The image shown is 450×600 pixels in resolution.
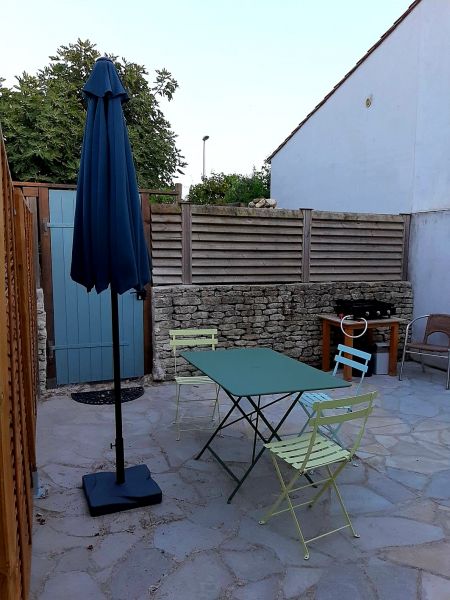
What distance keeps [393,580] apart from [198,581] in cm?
103

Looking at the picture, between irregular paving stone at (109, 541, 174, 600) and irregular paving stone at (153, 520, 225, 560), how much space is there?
7cm

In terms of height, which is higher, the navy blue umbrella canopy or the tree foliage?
the tree foliage

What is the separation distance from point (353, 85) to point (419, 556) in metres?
8.21

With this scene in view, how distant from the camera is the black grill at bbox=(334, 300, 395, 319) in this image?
6406 mm

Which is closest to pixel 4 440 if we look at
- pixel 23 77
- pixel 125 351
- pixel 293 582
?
pixel 293 582

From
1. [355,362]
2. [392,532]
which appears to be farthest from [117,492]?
[355,362]

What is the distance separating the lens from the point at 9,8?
7.19 metres

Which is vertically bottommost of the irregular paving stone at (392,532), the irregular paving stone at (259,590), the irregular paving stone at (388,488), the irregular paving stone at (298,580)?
the irregular paving stone at (388,488)

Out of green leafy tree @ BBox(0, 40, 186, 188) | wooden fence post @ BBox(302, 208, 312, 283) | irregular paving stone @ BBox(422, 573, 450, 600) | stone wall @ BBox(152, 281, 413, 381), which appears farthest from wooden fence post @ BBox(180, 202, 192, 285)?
irregular paving stone @ BBox(422, 573, 450, 600)

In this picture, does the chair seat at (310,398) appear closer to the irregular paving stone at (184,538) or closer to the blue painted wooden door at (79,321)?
the irregular paving stone at (184,538)

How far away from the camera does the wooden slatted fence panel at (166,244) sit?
592 cm

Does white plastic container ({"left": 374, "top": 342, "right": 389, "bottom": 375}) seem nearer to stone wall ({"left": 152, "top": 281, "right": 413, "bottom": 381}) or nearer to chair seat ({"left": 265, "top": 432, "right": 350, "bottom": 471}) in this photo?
stone wall ({"left": 152, "top": 281, "right": 413, "bottom": 381})

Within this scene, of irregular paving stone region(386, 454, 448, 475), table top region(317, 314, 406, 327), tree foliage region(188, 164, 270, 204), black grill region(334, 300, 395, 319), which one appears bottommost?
irregular paving stone region(386, 454, 448, 475)

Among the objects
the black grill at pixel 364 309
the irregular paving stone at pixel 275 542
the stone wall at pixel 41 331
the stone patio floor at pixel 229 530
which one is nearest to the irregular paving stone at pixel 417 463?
the stone patio floor at pixel 229 530
